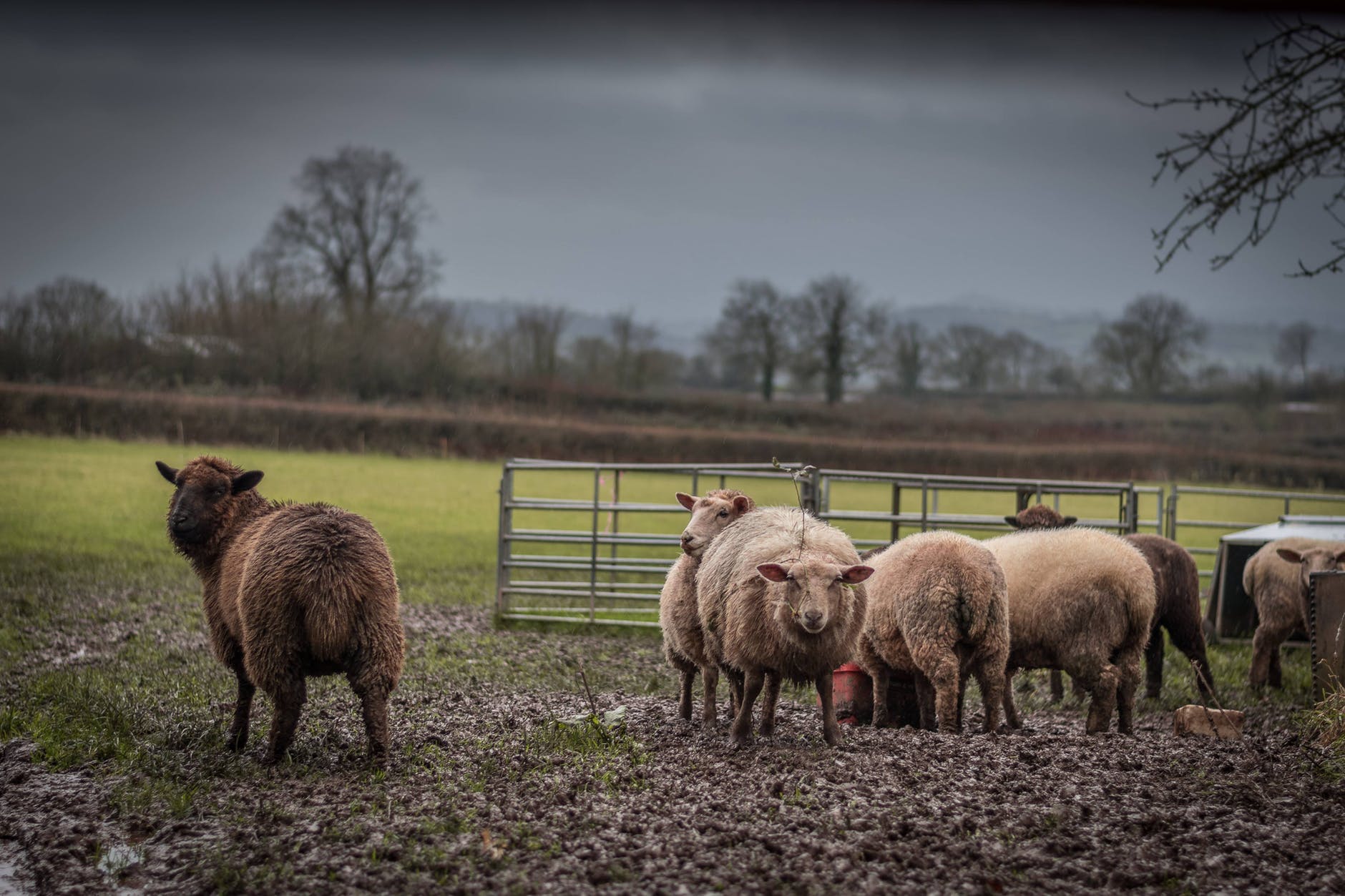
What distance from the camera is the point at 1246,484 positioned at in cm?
2450

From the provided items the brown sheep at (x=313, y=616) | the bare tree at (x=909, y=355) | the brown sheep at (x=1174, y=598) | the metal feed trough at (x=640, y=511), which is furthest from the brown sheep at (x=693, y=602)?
the bare tree at (x=909, y=355)

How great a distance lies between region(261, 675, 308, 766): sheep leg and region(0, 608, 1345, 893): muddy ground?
14cm

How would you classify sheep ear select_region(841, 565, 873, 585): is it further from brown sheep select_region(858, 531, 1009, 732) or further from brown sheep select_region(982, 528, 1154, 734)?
brown sheep select_region(982, 528, 1154, 734)

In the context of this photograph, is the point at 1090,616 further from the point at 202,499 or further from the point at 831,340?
the point at 831,340

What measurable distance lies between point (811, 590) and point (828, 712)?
83 cm

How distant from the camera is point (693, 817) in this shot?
455 cm

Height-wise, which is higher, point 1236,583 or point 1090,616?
point 1090,616

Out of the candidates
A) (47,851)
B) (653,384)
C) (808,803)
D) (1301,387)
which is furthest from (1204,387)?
(47,851)

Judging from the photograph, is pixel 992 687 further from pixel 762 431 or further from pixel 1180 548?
pixel 762 431

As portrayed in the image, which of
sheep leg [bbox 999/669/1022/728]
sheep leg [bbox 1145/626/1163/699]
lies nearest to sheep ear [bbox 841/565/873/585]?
sheep leg [bbox 999/669/1022/728]

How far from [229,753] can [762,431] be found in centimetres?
2415

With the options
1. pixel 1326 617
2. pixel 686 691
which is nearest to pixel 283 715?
pixel 686 691

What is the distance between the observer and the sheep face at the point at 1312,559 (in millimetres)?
9148

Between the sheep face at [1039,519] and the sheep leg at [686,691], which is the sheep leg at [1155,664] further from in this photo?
the sheep leg at [686,691]
